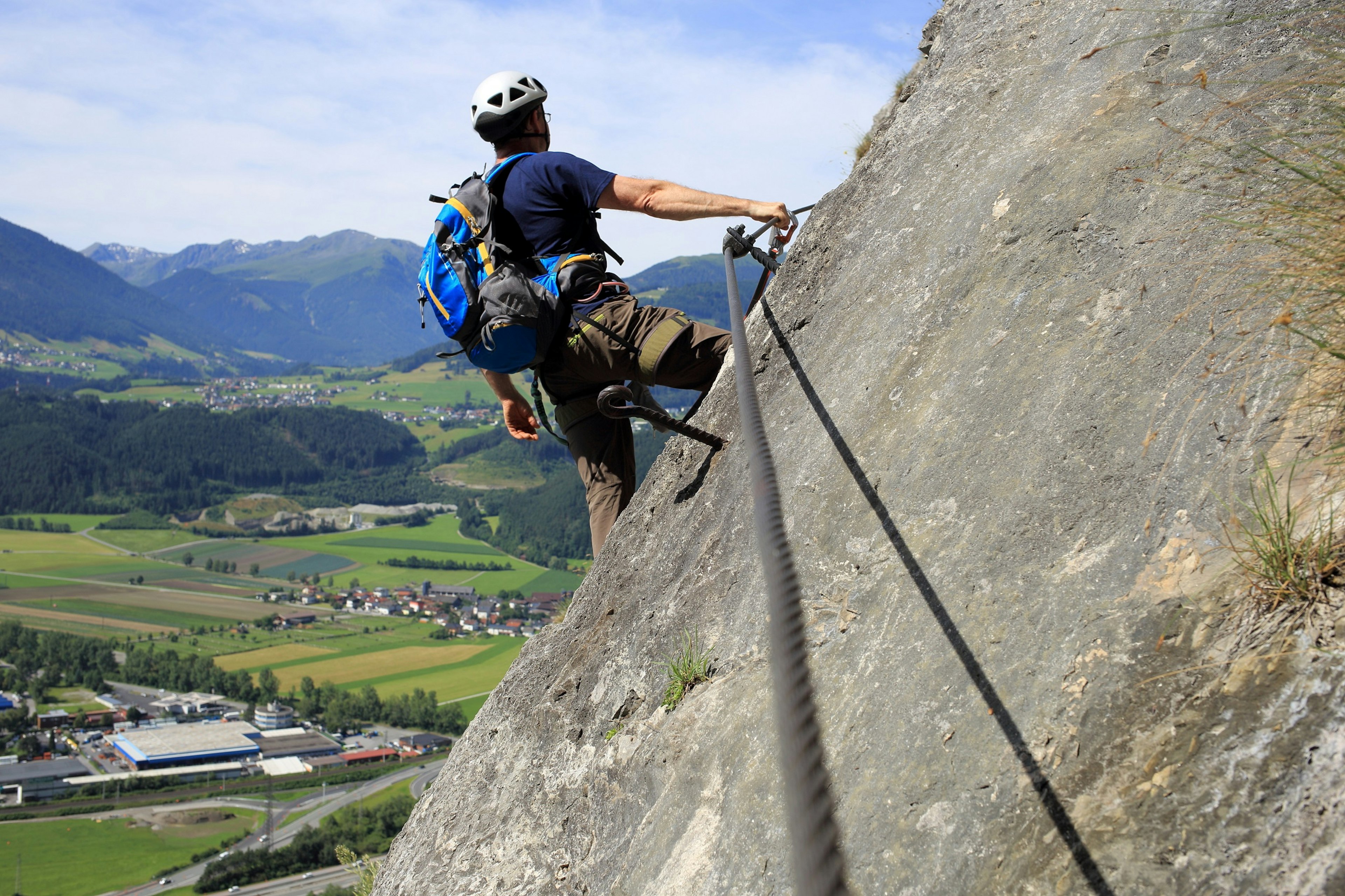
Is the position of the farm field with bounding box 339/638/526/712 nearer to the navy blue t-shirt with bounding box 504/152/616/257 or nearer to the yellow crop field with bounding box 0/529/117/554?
the yellow crop field with bounding box 0/529/117/554

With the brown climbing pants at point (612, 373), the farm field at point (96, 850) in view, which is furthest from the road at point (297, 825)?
the brown climbing pants at point (612, 373)

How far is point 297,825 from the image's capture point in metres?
67.6

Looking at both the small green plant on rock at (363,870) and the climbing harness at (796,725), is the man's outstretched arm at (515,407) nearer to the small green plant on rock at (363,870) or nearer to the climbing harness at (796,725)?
the small green plant on rock at (363,870)

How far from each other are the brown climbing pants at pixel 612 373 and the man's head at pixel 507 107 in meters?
1.30

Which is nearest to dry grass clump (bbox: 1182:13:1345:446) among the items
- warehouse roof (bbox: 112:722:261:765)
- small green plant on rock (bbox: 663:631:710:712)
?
small green plant on rock (bbox: 663:631:710:712)

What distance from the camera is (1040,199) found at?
4.34m

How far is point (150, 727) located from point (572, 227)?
321 feet

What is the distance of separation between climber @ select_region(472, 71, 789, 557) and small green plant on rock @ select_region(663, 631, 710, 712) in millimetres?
1845

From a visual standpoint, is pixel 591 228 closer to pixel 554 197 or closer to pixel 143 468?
pixel 554 197

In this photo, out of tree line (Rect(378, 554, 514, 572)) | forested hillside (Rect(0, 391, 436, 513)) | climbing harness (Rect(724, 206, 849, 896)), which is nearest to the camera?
climbing harness (Rect(724, 206, 849, 896))

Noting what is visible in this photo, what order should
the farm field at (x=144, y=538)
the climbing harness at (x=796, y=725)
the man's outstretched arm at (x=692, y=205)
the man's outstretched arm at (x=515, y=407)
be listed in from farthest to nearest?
the farm field at (x=144, y=538)
the man's outstretched arm at (x=515, y=407)
the man's outstretched arm at (x=692, y=205)
the climbing harness at (x=796, y=725)

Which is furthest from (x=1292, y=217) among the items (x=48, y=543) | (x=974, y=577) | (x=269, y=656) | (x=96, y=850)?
(x=48, y=543)

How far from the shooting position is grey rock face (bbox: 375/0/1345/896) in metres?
2.25

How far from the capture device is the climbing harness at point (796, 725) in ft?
3.77
